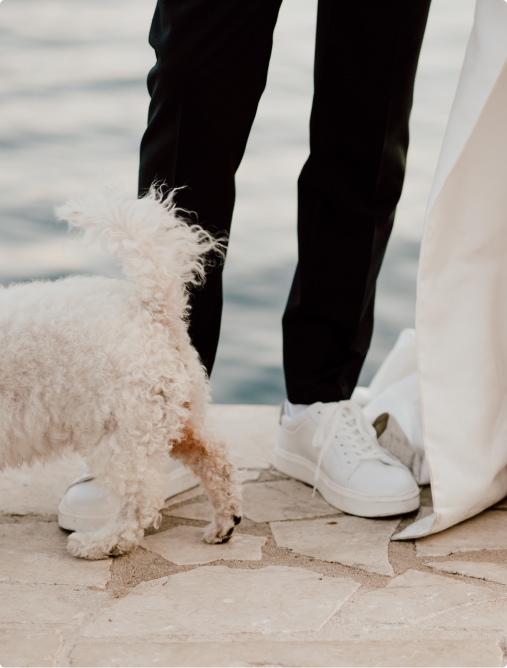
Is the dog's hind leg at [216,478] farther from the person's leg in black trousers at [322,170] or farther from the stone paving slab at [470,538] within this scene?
the stone paving slab at [470,538]

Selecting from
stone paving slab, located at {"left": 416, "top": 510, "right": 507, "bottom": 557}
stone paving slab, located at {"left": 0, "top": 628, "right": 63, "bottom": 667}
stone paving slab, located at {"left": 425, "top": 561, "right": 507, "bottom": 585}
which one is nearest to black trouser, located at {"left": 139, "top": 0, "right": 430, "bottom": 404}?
stone paving slab, located at {"left": 416, "top": 510, "right": 507, "bottom": 557}

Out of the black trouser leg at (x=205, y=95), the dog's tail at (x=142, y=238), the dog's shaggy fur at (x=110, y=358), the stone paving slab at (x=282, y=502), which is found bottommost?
the stone paving slab at (x=282, y=502)

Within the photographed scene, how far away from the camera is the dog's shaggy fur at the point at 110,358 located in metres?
1.34

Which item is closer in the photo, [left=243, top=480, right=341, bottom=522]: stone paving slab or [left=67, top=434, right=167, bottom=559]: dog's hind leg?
[left=67, top=434, right=167, bottom=559]: dog's hind leg

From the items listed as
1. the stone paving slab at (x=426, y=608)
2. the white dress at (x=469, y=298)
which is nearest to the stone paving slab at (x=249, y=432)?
the white dress at (x=469, y=298)

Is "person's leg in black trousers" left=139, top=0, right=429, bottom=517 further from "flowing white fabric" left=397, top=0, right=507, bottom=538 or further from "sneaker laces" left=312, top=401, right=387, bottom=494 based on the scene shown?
"flowing white fabric" left=397, top=0, right=507, bottom=538

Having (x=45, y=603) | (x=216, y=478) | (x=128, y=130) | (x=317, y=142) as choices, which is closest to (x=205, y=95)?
(x=317, y=142)

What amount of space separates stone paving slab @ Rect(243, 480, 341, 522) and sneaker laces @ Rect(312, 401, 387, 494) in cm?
5

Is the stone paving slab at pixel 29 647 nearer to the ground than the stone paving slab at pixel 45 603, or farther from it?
farther from it

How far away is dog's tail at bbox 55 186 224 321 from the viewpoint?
1.36 meters

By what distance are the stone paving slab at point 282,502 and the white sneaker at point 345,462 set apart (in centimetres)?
3

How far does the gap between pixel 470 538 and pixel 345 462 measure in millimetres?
344

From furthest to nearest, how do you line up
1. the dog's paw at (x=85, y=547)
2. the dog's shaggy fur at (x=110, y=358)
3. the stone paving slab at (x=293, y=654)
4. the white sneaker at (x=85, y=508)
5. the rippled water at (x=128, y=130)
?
the rippled water at (x=128, y=130), the white sneaker at (x=85, y=508), the dog's paw at (x=85, y=547), the dog's shaggy fur at (x=110, y=358), the stone paving slab at (x=293, y=654)

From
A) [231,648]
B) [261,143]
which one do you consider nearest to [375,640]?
[231,648]
